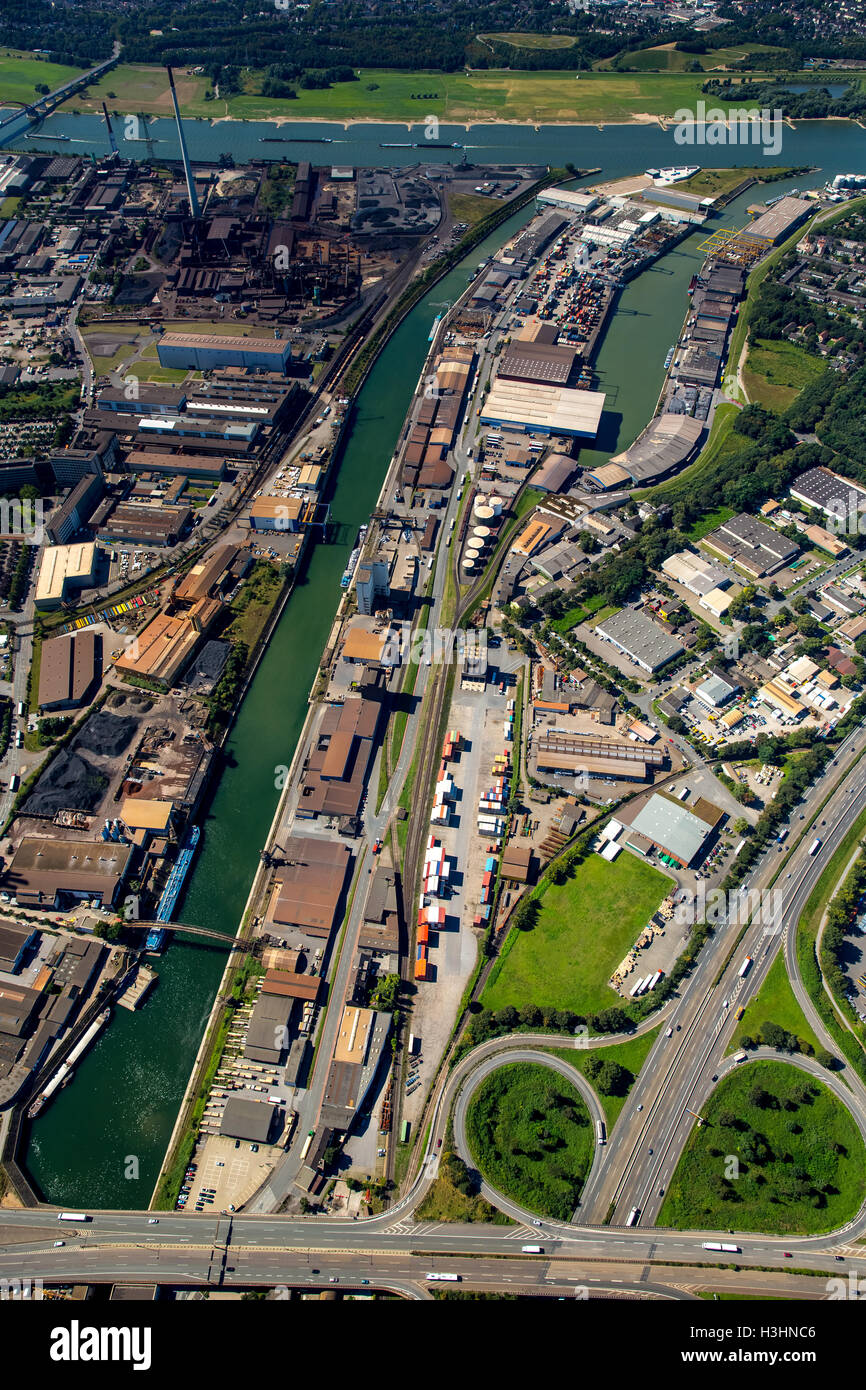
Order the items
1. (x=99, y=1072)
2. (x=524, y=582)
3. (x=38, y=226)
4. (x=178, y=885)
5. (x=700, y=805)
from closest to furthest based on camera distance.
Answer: (x=99, y=1072)
(x=178, y=885)
(x=700, y=805)
(x=524, y=582)
(x=38, y=226)

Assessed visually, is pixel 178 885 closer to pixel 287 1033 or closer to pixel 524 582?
pixel 287 1033

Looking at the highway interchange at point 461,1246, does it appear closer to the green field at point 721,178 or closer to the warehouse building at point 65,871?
the warehouse building at point 65,871

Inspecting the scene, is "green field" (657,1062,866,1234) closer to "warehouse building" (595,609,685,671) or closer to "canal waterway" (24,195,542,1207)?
"canal waterway" (24,195,542,1207)

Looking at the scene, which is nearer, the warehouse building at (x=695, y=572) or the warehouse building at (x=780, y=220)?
the warehouse building at (x=695, y=572)

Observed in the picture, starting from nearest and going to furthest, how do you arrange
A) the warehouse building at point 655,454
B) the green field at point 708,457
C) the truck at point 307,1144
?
the truck at point 307,1144 < the green field at point 708,457 < the warehouse building at point 655,454

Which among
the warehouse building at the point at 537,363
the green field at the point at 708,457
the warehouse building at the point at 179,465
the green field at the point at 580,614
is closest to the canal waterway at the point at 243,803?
the warehouse building at the point at 537,363

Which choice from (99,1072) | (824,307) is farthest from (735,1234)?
(824,307)

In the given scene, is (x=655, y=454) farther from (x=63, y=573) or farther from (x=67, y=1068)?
(x=67, y=1068)

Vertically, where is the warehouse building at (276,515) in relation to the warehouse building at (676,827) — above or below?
above
